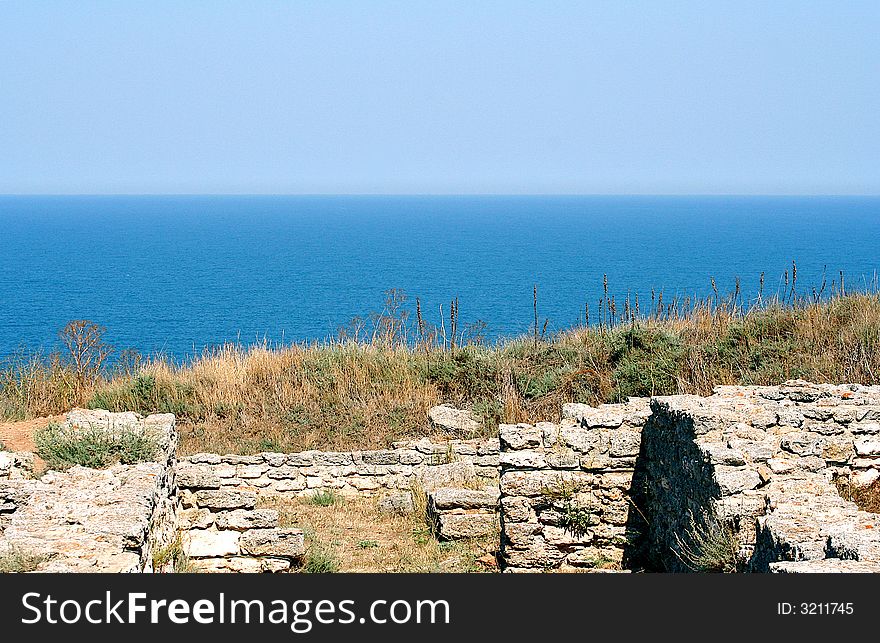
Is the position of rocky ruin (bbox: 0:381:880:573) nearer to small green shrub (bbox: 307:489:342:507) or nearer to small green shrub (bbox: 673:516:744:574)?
small green shrub (bbox: 673:516:744:574)

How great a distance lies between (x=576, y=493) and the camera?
9758mm

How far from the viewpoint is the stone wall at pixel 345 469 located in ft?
40.0

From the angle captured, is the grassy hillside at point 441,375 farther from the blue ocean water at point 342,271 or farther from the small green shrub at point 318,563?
the small green shrub at point 318,563

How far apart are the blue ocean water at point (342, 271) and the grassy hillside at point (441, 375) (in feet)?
11.9

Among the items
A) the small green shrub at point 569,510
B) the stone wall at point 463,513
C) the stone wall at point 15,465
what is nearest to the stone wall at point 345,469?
the stone wall at point 463,513

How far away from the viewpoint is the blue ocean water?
172ft

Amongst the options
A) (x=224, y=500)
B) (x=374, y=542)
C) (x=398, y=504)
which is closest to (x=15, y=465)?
(x=224, y=500)

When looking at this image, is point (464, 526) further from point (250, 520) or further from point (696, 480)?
point (696, 480)

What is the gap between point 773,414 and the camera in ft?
29.1

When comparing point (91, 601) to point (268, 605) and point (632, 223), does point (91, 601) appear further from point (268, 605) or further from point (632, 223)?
point (632, 223)

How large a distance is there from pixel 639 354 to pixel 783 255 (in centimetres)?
8723

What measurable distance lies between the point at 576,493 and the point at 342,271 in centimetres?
7539

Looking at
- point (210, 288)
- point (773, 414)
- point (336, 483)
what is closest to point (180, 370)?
point (336, 483)

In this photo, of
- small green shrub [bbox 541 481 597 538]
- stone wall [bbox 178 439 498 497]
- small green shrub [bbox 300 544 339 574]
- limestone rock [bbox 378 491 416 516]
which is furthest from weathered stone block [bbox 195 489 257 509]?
small green shrub [bbox 541 481 597 538]
